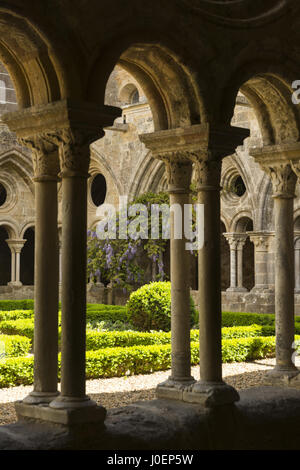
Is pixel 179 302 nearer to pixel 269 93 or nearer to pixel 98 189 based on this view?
pixel 269 93

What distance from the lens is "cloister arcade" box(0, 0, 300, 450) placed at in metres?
4.88

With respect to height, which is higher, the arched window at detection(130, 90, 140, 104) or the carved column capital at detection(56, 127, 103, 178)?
the arched window at detection(130, 90, 140, 104)

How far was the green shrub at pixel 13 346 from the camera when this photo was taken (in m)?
9.75

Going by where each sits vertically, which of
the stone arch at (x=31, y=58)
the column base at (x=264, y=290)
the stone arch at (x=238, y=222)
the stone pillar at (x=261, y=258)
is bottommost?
the column base at (x=264, y=290)

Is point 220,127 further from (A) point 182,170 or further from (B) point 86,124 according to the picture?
(B) point 86,124

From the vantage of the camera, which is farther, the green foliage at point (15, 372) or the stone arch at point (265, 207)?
the stone arch at point (265, 207)

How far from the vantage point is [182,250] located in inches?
236

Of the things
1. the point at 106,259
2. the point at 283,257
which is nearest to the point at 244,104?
the point at 106,259

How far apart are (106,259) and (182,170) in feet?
39.1

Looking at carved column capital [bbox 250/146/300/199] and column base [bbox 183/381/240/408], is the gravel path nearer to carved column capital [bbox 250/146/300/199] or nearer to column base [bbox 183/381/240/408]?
column base [bbox 183/381/240/408]

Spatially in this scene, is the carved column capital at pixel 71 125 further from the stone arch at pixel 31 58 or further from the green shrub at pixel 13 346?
the green shrub at pixel 13 346

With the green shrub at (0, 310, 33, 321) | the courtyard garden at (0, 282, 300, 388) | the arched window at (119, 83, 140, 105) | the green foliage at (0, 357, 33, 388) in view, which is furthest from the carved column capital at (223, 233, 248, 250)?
the green foliage at (0, 357, 33, 388)

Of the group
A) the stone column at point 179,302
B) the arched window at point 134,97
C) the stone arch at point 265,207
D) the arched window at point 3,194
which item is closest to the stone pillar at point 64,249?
the stone column at point 179,302

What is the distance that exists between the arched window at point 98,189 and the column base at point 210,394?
1557cm
